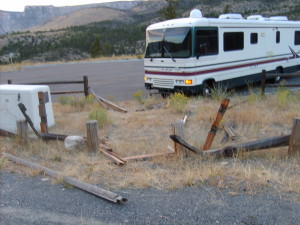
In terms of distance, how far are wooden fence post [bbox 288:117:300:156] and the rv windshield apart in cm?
630

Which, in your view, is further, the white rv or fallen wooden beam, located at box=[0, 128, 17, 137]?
the white rv

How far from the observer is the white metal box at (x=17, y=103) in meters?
7.32

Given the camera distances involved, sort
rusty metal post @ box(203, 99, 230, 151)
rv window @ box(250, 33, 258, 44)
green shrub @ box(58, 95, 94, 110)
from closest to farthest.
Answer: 1. rusty metal post @ box(203, 99, 230, 151)
2. green shrub @ box(58, 95, 94, 110)
3. rv window @ box(250, 33, 258, 44)

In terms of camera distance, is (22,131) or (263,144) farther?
(22,131)

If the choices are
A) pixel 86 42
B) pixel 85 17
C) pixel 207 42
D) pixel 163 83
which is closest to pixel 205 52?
pixel 207 42

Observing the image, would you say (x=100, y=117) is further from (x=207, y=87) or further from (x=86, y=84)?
(x=207, y=87)

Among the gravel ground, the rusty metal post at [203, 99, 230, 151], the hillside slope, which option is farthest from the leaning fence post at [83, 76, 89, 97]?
the hillside slope

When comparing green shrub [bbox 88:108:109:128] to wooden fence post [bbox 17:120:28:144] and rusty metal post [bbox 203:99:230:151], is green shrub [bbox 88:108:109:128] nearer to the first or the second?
wooden fence post [bbox 17:120:28:144]

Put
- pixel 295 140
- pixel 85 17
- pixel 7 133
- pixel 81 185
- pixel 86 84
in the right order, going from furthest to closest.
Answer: pixel 85 17 < pixel 86 84 < pixel 7 133 < pixel 295 140 < pixel 81 185

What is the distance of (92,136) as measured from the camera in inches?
202

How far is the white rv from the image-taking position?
1042cm

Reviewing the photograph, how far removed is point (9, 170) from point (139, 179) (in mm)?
2021

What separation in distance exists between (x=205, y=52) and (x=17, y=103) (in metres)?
6.22

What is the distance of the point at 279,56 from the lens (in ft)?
47.3
